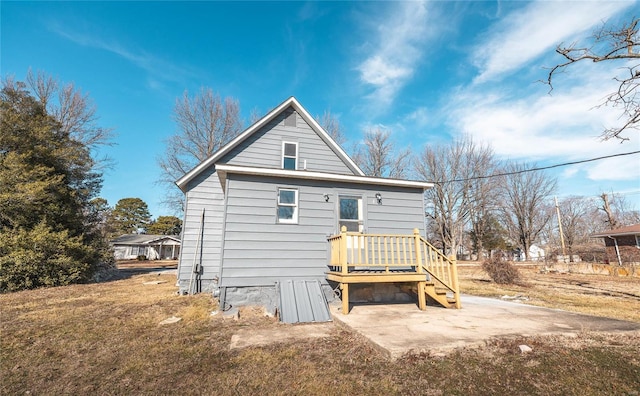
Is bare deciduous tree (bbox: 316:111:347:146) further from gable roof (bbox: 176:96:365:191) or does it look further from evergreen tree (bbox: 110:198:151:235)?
evergreen tree (bbox: 110:198:151:235)

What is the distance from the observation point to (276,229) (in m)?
7.29

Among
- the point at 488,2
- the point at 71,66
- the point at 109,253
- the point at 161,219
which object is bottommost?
the point at 109,253

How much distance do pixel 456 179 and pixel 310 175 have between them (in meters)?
24.5

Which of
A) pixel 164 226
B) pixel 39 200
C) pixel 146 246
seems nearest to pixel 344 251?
pixel 39 200

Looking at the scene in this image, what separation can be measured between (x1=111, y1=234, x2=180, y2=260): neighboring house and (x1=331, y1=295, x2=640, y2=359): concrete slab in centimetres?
3869

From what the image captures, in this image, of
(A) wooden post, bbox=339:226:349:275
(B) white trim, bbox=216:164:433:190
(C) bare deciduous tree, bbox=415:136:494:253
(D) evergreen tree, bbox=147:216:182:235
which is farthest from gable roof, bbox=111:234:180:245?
(A) wooden post, bbox=339:226:349:275

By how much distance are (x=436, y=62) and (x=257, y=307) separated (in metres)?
14.2

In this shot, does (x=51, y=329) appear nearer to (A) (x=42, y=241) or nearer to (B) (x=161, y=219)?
(A) (x=42, y=241)

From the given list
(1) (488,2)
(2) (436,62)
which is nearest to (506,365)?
(1) (488,2)

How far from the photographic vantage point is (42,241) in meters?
10.6

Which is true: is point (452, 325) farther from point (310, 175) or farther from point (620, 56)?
point (620, 56)

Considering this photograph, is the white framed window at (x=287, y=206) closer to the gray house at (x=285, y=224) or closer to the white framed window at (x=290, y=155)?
the gray house at (x=285, y=224)

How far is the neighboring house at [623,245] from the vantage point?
2133cm

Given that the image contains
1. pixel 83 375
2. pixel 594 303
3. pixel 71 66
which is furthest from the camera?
pixel 71 66
